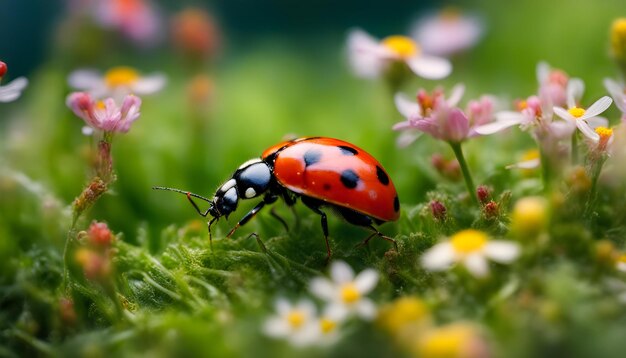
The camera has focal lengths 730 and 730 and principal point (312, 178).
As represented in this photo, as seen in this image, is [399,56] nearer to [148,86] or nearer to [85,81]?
[148,86]

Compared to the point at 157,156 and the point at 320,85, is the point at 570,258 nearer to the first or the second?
the point at 157,156

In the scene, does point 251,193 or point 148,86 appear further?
point 148,86

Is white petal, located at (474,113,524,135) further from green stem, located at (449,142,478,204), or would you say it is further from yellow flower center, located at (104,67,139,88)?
yellow flower center, located at (104,67,139,88)

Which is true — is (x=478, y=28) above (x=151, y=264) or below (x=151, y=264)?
above

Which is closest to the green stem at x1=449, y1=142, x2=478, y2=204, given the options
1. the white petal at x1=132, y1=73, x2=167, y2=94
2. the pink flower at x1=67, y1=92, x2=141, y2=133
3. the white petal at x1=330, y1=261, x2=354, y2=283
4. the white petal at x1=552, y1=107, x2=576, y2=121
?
the white petal at x1=552, y1=107, x2=576, y2=121

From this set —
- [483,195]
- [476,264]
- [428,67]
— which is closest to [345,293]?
[476,264]

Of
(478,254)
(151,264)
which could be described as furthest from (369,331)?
(151,264)

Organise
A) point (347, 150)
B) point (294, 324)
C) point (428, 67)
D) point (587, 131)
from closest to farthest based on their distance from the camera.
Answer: point (294, 324), point (587, 131), point (347, 150), point (428, 67)
